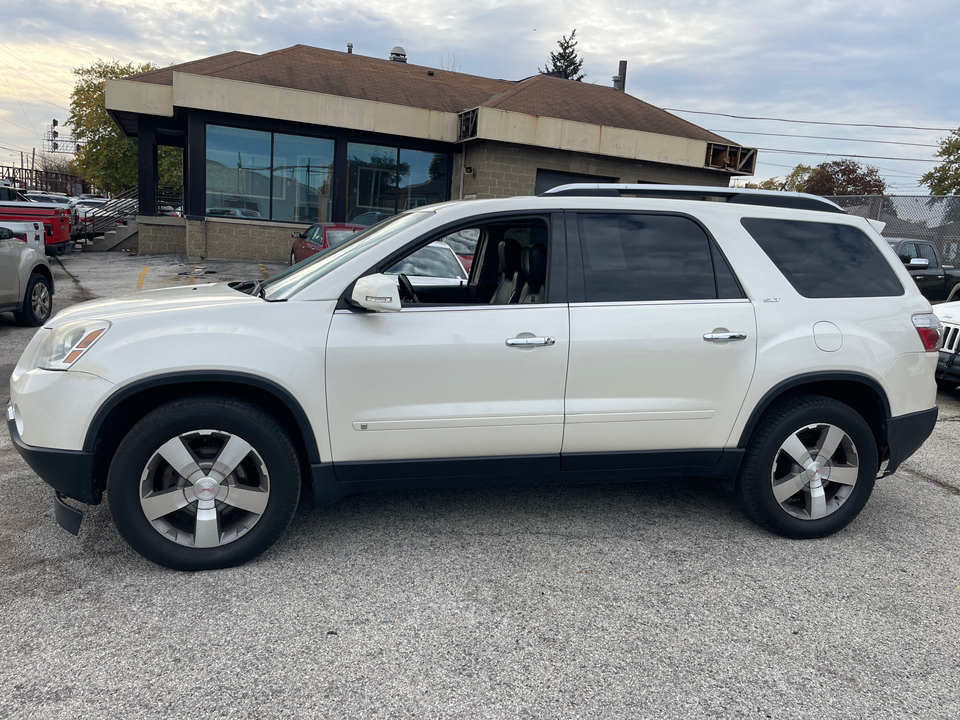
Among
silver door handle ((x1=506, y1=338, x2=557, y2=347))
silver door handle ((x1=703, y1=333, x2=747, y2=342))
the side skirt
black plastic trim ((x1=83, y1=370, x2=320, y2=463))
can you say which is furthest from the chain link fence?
black plastic trim ((x1=83, y1=370, x2=320, y2=463))

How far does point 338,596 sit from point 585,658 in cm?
112

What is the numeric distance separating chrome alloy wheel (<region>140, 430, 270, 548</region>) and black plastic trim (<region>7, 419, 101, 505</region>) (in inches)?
9.5

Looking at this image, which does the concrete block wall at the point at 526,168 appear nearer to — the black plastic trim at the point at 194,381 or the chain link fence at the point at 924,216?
the chain link fence at the point at 924,216

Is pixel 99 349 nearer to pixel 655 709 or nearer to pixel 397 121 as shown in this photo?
pixel 655 709

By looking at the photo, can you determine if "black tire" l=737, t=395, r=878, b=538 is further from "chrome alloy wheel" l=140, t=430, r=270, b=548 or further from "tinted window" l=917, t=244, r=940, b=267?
"tinted window" l=917, t=244, r=940, b=267

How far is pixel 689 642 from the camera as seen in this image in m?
2.92

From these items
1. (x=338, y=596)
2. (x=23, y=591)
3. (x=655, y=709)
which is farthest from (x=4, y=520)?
(x=655, y=709)

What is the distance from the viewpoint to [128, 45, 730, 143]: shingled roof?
20.1 m

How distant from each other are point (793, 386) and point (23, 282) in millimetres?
9306

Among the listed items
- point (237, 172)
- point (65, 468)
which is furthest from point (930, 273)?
point (237, 172)

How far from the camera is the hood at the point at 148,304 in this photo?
3299 mm

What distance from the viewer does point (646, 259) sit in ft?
12.1

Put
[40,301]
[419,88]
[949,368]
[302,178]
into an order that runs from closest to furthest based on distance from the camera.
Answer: [949,368] < [40,301] < [302,178] < [419,88]

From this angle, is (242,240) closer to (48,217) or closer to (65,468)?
(48,217)
